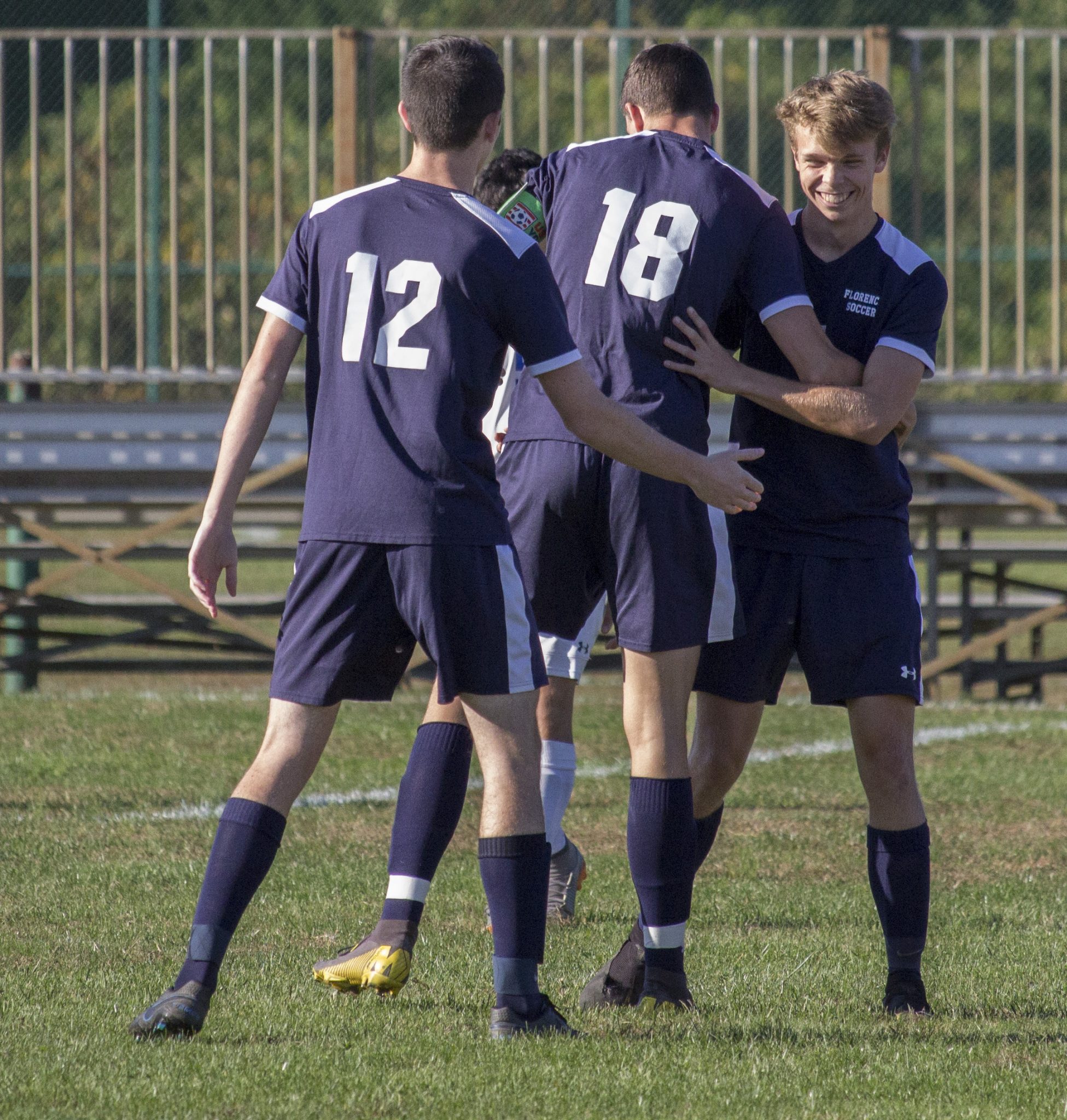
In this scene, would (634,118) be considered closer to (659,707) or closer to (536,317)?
(536,317)

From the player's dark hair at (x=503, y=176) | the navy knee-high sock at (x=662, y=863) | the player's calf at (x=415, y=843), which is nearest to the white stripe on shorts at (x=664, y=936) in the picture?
the navy knee-high sock at (x=662, y=863)

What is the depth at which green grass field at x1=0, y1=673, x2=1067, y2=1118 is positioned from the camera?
3074 mm

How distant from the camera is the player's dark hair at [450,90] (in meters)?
3.27

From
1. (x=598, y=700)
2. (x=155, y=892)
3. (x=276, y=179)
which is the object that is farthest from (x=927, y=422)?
(x=155, y=892)

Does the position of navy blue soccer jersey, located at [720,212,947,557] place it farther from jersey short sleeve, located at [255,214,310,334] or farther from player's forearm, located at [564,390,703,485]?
jersey short sleeve, located at [255,214,310,334]

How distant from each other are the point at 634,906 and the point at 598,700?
4.39 m

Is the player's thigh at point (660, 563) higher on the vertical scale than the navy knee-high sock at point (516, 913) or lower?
higher

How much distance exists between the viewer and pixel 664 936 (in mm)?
3582

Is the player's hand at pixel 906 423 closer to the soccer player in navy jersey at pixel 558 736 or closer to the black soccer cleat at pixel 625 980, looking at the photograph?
the soccer player in navy jersey at pixel 558 736

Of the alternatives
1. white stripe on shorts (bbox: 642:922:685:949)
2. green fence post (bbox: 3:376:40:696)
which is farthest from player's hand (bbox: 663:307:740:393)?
green fence post (bbox: 3:376:40:696)

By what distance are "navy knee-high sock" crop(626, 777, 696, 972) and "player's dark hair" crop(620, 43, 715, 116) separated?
151 centimetres

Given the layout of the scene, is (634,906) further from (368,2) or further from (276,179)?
(368,2)

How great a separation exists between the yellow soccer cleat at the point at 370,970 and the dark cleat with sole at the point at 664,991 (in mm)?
539

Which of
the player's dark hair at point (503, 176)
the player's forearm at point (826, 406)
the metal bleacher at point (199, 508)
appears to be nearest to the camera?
the player's forearm at point (826, 406)
